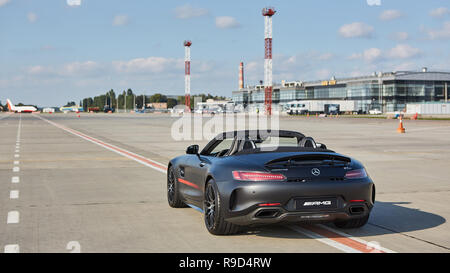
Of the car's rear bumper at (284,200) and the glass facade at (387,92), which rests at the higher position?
the glass facade at (387,92)

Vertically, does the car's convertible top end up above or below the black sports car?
above

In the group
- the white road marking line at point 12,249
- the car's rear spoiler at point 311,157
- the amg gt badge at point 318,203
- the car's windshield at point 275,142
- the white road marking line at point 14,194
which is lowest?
the white road marking line at point 14,194

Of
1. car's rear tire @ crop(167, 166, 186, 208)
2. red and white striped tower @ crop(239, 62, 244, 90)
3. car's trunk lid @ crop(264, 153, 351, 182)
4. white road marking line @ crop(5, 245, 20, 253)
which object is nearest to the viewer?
white road marking line @ crop(5, 245, 20, 253)

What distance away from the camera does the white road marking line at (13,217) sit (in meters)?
7.55

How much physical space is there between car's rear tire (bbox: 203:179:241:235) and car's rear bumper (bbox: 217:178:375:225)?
10 centimetres

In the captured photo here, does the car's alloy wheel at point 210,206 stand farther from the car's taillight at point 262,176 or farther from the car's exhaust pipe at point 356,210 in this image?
the car's exhaust pipe at point 356,210

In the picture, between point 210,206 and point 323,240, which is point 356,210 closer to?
point 323,240

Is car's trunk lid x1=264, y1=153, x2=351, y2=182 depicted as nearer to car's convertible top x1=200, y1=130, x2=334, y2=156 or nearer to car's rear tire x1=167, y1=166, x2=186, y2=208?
car's convertible top x1=200, y1=130, x2=334, y2=156

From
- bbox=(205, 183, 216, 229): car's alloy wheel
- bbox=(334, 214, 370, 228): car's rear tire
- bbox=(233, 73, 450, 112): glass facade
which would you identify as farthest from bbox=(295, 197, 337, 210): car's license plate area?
bbox=(233, 73, 450, 112): glass facade

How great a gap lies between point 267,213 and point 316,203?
53 cm

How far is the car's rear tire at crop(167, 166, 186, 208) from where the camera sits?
842 centimetres

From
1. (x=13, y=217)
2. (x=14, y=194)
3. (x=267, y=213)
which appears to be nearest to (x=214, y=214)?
(x=267, y=213)

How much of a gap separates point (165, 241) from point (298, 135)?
2.25 m

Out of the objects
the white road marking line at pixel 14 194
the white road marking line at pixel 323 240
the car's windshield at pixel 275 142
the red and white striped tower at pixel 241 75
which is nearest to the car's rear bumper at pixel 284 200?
the white road marking line at pixel 323 240
